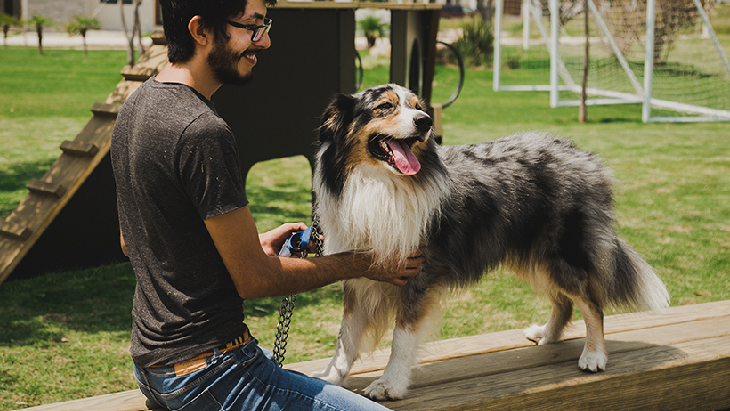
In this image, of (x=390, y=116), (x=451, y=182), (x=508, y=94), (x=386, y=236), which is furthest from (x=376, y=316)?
(x=508, y=94)

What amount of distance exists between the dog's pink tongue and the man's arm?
50 centimetres

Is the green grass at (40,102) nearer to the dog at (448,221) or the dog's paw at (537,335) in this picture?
the dog at (448,221)

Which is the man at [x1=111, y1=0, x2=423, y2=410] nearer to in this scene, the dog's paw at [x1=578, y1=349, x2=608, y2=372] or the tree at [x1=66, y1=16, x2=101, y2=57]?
the dog's paw at [x1=578, y1=349, x2=608, y2=372]

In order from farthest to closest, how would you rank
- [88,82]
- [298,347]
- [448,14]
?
[448,14] < [88,82] < [298,347]

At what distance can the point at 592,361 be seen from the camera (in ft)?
9.82

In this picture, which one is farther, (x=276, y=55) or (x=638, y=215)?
(x=638, y=215)

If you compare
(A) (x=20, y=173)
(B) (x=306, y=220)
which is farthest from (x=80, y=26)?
(B) (x=306, y=220)

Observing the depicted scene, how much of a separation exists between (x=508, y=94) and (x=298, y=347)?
48.6 feet

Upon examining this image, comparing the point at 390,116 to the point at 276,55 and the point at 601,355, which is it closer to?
the point at 601,355

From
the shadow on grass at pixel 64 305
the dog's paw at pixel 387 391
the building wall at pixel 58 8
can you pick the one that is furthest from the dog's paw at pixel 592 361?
the building wall at pixel 58 8

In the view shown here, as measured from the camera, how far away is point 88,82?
1731 centimetres

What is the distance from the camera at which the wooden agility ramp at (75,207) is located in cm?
505

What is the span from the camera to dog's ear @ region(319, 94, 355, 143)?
2774mm

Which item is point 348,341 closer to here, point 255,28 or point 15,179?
point 255,28
